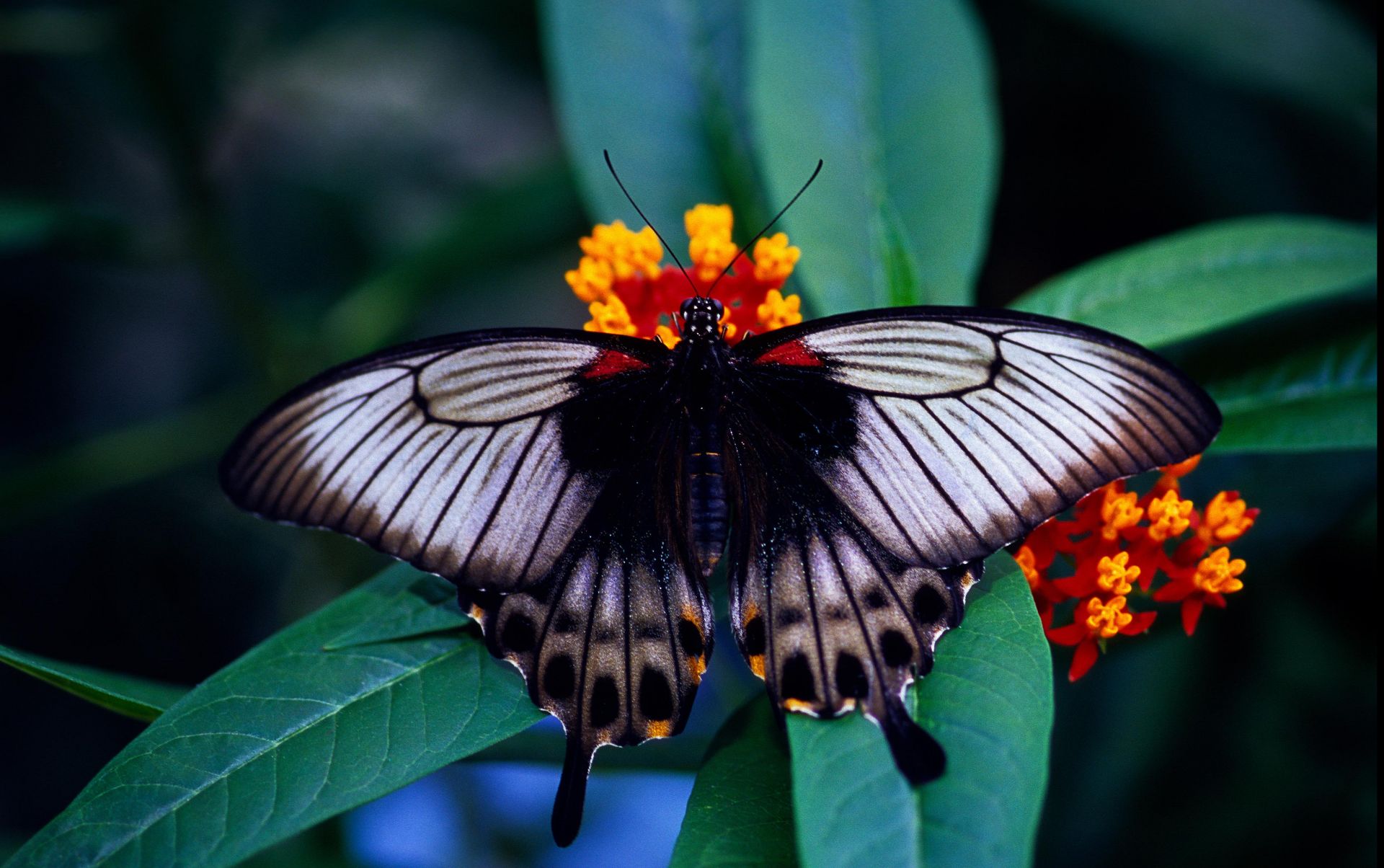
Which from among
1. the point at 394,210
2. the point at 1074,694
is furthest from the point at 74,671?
the point at 394,210

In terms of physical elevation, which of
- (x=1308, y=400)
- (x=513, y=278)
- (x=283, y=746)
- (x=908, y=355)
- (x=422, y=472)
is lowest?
(x=513, y=278)

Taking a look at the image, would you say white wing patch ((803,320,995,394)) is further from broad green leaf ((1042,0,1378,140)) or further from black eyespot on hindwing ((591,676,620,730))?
broad green leaf ((1042,0,1378,140))

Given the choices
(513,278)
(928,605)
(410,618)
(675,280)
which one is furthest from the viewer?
(513,278)

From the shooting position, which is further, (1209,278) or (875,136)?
(875,136)

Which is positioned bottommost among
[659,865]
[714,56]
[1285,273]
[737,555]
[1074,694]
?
[659,865]

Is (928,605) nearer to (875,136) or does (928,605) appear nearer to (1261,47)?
(875,136)

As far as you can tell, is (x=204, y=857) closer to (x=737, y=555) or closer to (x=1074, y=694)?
(x=737, y=555)

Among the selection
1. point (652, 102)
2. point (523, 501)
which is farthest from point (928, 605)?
point (652, 102)
